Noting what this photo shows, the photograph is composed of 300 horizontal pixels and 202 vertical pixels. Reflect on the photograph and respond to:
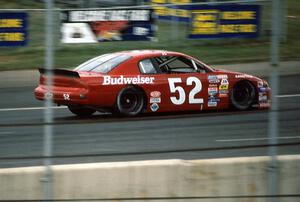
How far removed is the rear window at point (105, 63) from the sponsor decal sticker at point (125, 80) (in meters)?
0.20

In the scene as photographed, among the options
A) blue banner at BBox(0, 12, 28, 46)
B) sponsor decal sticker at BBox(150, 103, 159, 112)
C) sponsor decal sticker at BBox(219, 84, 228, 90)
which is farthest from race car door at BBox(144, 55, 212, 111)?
blue banner at BBox(0, 12, 28, 46)

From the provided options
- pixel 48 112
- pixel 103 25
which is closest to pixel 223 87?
pixel 103 25

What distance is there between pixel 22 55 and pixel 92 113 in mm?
4674

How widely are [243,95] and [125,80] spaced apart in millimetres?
2364

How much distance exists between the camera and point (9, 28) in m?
16.2

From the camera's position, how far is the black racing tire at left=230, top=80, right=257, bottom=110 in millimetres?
13578

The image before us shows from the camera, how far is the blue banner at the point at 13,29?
1624 centimetres

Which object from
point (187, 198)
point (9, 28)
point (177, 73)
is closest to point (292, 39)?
point (177, 73)

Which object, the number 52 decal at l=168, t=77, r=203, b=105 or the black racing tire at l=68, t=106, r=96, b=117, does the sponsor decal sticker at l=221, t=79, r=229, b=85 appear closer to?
the number 52 decal at l=168, t=77, r=203, b=105

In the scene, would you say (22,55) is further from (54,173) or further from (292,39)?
(54,173)

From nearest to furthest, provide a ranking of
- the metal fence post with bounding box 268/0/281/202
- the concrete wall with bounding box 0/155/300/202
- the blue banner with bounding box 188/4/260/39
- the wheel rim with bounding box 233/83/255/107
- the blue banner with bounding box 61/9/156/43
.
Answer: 1. the metal fence post with bounding box 268/0/281/202
2. the concrete wall with bounding box 0/155/300/202
3. the blue banner with bounding box 61/9/156/43
4. the wheel rim with bounding box 233/83/255/107
5. the blue banner with bounding box 188/4/260/39

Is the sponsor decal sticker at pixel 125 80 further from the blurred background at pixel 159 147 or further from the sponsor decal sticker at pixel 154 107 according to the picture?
the blurred background at pixel 159 147

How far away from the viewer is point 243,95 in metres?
13.8

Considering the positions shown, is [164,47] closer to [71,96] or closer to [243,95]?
[243,95]
